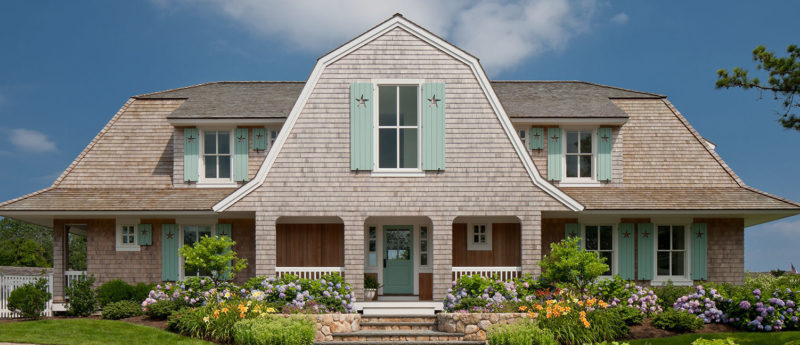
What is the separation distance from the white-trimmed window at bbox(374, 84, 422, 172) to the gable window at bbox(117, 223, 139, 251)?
765 cm

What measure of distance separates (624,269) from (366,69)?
930 centimetres

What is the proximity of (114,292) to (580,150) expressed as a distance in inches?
537

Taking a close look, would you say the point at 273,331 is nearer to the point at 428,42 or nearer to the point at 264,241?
the point at 264,241

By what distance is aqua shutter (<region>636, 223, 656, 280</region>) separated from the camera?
18.5 m

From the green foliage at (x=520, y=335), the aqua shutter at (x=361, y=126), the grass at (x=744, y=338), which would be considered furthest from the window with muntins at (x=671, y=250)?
the aqua shutter at (x=361, y=126)

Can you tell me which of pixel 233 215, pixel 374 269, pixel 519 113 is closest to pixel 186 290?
pixel 233 215

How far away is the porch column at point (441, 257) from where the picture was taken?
54.0 ft

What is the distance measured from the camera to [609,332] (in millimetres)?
14023

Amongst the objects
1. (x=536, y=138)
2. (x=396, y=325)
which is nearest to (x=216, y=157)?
(x=396, y=325)

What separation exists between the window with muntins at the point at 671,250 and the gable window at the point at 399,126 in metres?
7.79

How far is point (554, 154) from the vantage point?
1895 centimetres

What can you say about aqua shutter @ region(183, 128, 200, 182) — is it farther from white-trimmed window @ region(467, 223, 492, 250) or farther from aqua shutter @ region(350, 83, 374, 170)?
white-trimmed window @ region(467, 223, 492, 250)

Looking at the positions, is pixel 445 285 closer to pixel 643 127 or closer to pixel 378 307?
pixel 378 307

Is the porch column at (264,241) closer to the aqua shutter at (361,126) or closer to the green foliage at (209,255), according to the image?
the green foliage at (209,255)
